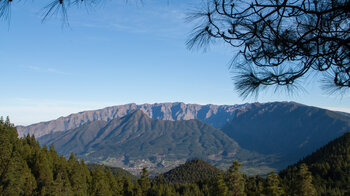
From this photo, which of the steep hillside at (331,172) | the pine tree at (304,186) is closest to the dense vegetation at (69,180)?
the pine tree at (304,186)

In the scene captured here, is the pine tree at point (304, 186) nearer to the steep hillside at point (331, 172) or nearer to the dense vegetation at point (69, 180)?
the dense vegetation at point (69, 180)

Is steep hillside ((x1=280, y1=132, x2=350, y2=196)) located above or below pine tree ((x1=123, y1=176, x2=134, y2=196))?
below

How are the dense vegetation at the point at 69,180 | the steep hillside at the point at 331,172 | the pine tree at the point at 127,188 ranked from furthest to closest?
the steep hillside at the point at 331,172 → the pine tree at the point at 127,188 → the dense vegetation at the point at 69,180

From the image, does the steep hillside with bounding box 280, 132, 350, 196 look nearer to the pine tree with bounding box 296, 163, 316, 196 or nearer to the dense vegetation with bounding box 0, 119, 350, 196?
the dense vegetation with bounding box 0, 119, 350, 196

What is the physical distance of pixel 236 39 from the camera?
23.2 ft

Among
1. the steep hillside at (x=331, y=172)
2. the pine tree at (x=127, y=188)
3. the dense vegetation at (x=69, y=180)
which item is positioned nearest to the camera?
the dense vegetation at (x=69, y=180)

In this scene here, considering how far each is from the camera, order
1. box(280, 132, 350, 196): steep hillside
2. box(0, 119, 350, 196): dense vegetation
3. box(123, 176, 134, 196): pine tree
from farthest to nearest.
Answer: box(280, 132, 350, 196): steep hillside, box(123, 176, 134, 196): pine tree, box(0, 119, 350, 196): dense vegetation

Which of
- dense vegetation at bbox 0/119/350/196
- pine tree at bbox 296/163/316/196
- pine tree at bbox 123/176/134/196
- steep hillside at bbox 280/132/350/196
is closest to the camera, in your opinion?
pine tree at bbox 296/163/316/196

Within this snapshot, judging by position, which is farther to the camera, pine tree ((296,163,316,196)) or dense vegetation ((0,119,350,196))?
dense vegetation ((0,119,350,196))

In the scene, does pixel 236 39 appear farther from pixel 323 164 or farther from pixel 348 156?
pixel 348 156

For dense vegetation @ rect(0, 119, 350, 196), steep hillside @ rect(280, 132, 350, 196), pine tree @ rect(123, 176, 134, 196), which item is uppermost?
dense vegetation @ rect(0, 119, 350, 196)

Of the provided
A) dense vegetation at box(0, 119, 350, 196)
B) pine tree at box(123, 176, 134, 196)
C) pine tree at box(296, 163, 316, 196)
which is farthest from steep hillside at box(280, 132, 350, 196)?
pine tree at box(296, 163, 316, 196)

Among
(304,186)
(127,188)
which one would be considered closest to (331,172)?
(127,188)

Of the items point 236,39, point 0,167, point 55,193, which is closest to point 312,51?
point 236,39
